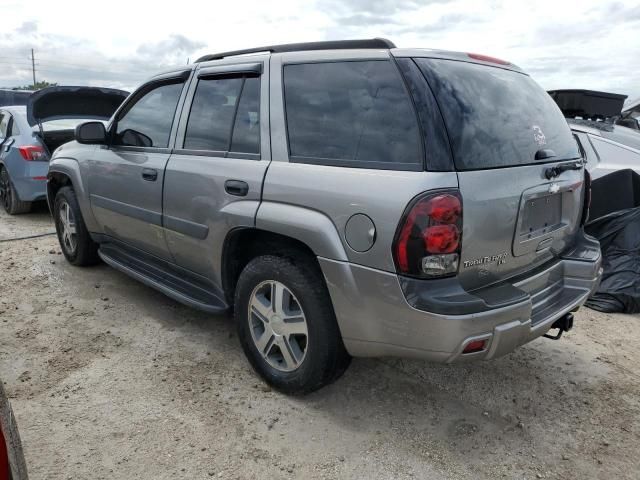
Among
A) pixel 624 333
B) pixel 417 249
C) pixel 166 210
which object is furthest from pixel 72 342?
pixel 624 333

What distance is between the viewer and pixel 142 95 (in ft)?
13.1

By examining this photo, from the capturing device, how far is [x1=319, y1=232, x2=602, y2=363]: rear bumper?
7.26 ft

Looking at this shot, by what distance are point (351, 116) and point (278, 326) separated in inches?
47.2

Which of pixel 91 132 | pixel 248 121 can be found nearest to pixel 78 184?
pixel 91 132

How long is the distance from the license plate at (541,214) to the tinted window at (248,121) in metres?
1.47

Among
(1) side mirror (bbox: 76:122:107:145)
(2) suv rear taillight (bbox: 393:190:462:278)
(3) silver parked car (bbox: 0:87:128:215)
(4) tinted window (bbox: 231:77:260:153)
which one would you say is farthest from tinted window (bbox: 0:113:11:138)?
(2) suv rear taillight (bbox: 393:190:462:278)

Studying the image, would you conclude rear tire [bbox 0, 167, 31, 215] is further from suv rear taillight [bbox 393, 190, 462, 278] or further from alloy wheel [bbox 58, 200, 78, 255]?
suv rear taillight [bbox 393, 190, 462, 278]

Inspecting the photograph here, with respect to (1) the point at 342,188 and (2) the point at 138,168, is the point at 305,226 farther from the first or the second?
(2) the point at 138,168

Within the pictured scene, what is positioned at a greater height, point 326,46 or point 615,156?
point 326,46

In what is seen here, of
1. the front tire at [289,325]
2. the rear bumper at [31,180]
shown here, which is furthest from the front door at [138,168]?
the rear bumper at [31,180]

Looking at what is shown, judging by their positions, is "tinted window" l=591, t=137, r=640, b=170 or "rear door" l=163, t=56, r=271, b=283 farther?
"tinted window" l=591, t=137, r=640, b=170

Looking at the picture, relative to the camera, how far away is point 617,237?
4.79 m

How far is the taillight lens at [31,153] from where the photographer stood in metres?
6.71

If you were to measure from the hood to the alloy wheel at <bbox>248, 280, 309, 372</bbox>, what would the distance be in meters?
5.27
